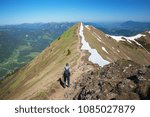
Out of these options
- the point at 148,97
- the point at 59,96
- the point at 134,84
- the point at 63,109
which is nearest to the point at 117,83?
the point at 134,84

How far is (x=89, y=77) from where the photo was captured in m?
39.1

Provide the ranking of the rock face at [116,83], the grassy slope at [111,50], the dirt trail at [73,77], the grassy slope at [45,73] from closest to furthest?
the rock face at [116,83] < the dirt trail at [73,77] < the grassy slope at [45,73] < the grassy slope at [111,50]

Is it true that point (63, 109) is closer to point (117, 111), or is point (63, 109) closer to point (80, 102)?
point (80, 102)

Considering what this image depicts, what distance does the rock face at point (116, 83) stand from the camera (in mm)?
28592

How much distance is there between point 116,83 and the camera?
3238cm

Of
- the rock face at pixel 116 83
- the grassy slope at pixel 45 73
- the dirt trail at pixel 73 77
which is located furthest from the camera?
the grassy slope at pixel 45 73

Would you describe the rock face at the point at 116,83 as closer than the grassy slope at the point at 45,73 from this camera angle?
Yes

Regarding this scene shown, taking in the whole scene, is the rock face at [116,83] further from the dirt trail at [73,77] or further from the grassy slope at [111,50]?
the grassy slope at [111,50]

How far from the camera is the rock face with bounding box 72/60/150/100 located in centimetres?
2859

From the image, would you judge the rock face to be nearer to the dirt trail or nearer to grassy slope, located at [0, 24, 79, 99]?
the dirt trail

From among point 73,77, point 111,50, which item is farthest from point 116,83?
point 111,50

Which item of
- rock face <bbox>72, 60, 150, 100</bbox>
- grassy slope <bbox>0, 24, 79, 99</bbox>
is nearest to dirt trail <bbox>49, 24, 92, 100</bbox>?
rock face <bbox>72, 60, 150, 100</bbox>

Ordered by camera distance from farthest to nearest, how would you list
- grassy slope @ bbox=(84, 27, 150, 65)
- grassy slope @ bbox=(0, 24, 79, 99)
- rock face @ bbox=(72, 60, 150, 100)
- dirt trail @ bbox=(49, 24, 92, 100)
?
grassy slope @ bbox=(84, 27, 150, 65) < grassy slope @ bbox=(0, 24, 79, 99) < dirt trail @ bbox=(49, 24, 92, 100) < rock face @ bbox=(72, 60, 150, 100)

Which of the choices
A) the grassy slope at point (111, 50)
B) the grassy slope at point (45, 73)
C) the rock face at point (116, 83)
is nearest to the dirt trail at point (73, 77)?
the rock face at point (116, 83)
